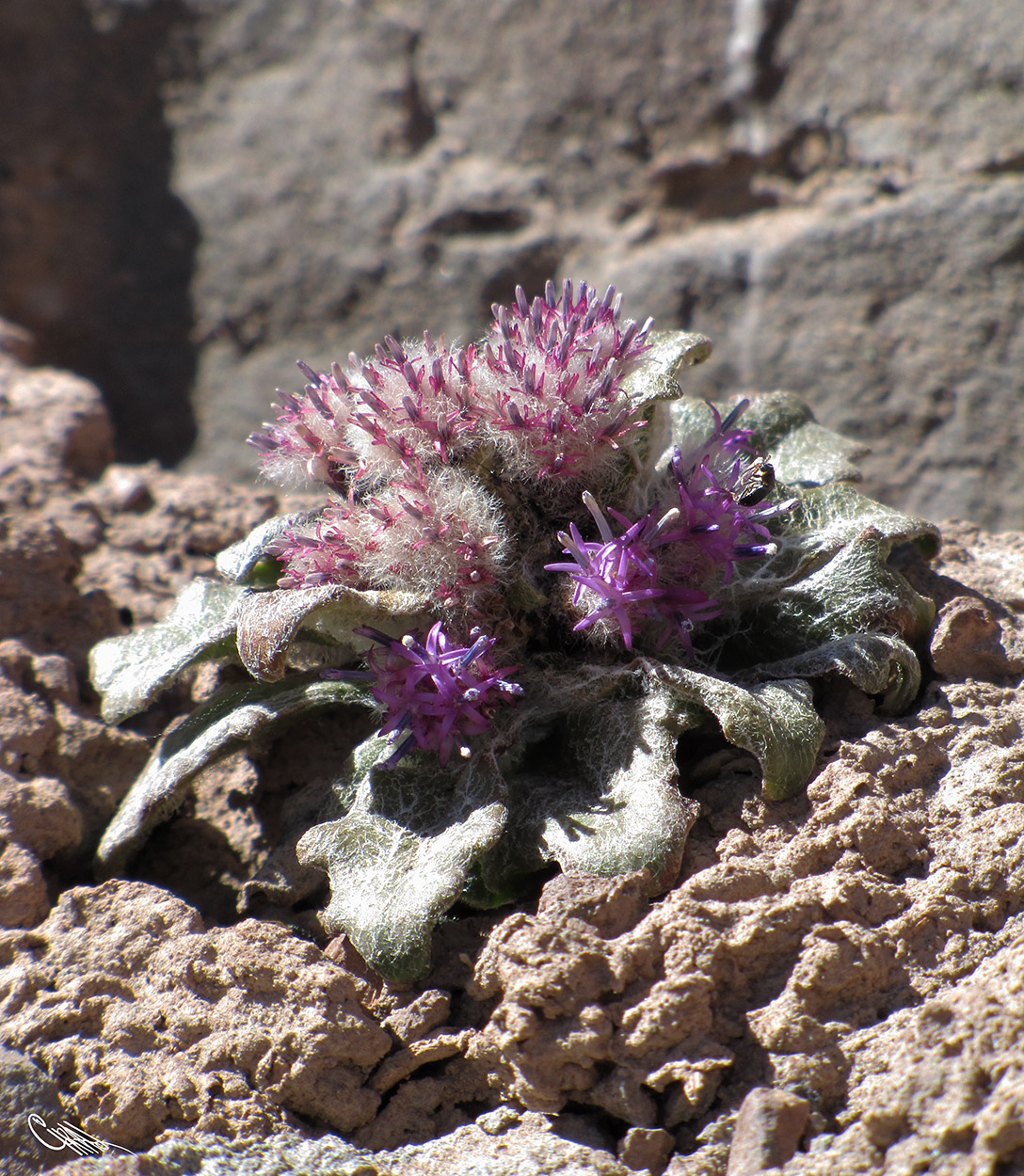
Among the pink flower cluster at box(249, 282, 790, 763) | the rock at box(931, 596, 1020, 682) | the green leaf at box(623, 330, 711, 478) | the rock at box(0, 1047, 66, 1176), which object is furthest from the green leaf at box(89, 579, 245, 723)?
the rock at box(931, 596, 1020, 682)

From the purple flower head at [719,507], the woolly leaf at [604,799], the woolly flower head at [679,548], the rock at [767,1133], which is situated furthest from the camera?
the purple flower head at [719,507]

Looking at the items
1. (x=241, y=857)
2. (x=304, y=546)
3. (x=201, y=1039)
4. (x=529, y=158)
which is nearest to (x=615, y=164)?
(x=529, y=158)

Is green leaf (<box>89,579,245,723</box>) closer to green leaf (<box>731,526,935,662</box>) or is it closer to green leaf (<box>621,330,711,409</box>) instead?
green leaf (<box>621,330,711,409</box>)

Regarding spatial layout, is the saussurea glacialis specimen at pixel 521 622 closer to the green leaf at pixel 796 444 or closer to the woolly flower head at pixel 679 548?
the woolly flower head at pixel 679 548

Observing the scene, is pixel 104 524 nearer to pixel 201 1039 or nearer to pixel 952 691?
pixel 201 1039

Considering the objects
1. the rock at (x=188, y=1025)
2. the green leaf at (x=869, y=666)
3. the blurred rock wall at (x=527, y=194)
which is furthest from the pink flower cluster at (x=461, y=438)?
the blurred rock wall at (x=527, y=194)

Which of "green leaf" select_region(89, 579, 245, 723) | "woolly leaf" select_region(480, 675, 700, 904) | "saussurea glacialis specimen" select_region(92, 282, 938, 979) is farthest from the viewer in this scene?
"green leaf" select_region(89, 579, 245, 723)

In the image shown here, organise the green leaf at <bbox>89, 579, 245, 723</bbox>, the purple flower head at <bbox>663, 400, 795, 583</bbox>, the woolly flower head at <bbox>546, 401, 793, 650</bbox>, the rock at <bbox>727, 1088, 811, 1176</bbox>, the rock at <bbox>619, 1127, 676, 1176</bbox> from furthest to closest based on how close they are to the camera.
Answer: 1. the green leaf at <bbox>89, 579, 245, 723</bbox>
2. the purple flower head at <bbox>663, 400, 795, 583</bbox>
3. the woolly flower head at <bbox>546, 401, 793, 650</bbox>
4. the rock at <bbox>619, 1127, 676, 1176</bbox>
5. the rock at <bbox>727, 1088, 811, 1176</bbox>
